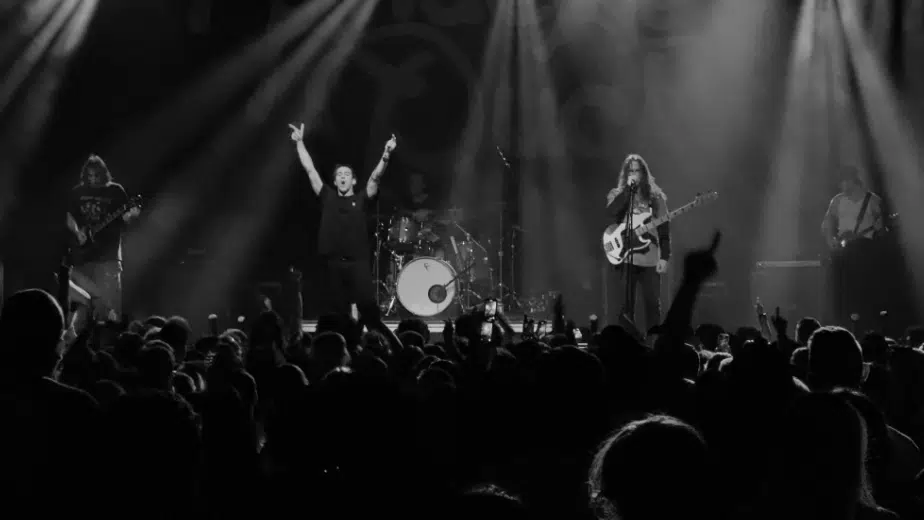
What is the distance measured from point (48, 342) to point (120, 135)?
12601mm

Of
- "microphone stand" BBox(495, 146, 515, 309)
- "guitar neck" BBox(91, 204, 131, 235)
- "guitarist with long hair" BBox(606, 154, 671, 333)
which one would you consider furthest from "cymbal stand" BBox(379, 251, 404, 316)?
"guitarist with long hair" BBox(606, 154, 671, 333)

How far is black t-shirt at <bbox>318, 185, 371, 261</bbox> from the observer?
38.9ft

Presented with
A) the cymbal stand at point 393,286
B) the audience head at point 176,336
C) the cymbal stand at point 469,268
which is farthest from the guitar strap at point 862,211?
the audience head at point 176,336

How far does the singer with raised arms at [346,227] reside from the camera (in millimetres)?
11867

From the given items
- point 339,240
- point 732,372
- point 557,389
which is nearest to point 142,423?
point 557,389

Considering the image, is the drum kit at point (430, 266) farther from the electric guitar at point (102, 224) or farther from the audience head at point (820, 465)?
the audience head at point (820, 465)

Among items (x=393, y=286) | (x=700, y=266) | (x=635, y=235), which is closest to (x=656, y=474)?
(x=700, y=266)

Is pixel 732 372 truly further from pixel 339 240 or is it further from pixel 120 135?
pixel 120 135

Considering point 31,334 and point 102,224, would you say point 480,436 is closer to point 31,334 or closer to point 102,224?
point 31,334

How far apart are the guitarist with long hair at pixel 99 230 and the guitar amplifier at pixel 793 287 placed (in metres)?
8.20

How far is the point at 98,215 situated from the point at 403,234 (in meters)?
4.34

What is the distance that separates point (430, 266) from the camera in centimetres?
1427

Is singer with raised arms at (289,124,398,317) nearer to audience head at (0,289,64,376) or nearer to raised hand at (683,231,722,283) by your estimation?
raised hand at (683,231,722,283)

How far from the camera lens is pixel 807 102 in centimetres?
1433
